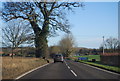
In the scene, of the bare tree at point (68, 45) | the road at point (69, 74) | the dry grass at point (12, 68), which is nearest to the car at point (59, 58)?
the dry grass at point (12, 68)

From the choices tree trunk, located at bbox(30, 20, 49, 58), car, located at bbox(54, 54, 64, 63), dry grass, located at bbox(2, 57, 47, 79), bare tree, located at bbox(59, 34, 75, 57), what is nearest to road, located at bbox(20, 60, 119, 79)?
dry grass, located at bbox(2, 57, 47, 79)

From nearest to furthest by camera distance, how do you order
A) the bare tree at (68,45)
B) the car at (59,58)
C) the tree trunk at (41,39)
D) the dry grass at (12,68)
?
1. the dry grass at (12,68)
2. the tree trunk at (41,39)
3. the car at (59,58)
4. the bare tree at (68,45)

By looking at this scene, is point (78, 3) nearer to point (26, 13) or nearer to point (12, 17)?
point (26, 13)

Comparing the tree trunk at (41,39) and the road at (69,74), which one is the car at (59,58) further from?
the road at (69,74)

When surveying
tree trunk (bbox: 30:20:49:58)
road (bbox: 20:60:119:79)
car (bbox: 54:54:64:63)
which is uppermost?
tree trunk (bbox: 30:20:49:58)

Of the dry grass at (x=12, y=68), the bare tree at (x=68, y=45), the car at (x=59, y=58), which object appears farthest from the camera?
the bare tree at (x=68, y=45)

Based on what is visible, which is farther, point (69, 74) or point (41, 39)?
point (41, 39)

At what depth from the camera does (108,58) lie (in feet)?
141

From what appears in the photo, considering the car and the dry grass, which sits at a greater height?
the dry grass

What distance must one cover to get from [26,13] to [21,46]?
583 centimetres

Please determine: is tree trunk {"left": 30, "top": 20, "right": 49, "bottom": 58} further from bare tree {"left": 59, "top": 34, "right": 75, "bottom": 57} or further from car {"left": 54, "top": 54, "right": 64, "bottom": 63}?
bare tree {"left": 59, "top": 34, "right": 75, "bottom": 57}

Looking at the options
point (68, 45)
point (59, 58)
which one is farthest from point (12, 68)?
point (68, 45)

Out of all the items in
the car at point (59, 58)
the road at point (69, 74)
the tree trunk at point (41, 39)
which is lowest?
the car at point (59, 58)

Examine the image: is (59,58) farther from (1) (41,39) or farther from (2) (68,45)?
(2) (68,45)
